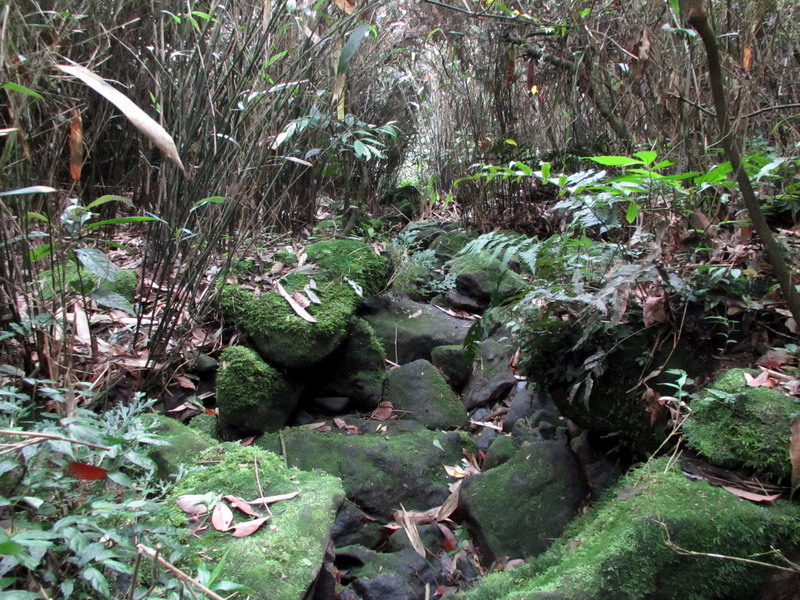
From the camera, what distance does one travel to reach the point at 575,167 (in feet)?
13.1

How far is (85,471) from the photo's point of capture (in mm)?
A: 1147

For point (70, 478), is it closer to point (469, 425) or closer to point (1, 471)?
point (1, 471)

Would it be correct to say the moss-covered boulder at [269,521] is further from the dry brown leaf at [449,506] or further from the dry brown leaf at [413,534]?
the dry brown leaf at [449,506]

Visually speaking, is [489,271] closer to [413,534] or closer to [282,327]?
[282,327]

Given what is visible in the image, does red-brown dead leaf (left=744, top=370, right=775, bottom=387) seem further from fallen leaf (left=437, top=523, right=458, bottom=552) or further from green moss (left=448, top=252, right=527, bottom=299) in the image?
green moss (left=448, top=252, right=527, bottom=299)

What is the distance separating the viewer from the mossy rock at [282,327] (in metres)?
2.66

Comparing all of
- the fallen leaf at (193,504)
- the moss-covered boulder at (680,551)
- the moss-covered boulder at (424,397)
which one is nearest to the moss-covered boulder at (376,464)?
the moss-covered boulder at (424,397)

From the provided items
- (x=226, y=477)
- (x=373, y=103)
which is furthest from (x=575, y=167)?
(x=226, y=477)

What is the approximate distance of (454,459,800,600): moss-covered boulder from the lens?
138 centimetres

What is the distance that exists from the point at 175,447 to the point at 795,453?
72.6 inches

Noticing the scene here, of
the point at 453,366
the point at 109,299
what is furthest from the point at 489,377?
the point at 109,299

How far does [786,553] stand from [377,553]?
1318 millimetres

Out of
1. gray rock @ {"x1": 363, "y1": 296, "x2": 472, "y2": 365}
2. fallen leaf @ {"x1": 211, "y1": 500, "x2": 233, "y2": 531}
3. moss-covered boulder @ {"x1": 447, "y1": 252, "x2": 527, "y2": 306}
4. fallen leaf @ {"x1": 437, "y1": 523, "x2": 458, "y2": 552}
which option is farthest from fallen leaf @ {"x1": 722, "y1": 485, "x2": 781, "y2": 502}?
moss-covered boulder @ {"x1": 447, "y1": 252, "x2": 527, "y2": 306}

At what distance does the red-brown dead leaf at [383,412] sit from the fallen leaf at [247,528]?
57.5 inches
